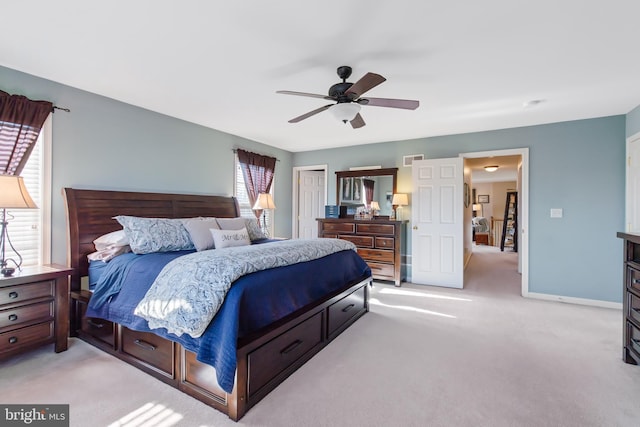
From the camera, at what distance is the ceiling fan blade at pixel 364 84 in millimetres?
2102

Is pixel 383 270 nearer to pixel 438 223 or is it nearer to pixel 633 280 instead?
pixel 438 223

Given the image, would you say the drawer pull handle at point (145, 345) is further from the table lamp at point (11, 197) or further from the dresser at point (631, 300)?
the dresser at point (631, 300)

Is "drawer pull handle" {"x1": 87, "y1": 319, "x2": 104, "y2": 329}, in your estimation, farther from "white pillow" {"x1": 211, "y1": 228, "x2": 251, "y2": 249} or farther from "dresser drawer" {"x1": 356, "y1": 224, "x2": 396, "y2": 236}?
"dresser drawer" {"x1": 356, "y1": 224, "x2": 396, "y2": 236}

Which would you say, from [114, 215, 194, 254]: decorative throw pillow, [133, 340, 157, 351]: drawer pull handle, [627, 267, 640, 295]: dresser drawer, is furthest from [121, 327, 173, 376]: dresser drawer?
[627, 267, 640, 295]: dresser drawer

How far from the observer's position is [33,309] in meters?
2.41

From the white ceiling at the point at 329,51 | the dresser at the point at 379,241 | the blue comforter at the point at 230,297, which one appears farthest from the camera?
the dresser at the point at 379,241

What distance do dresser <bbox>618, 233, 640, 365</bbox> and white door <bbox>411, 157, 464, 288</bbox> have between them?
230 centimetres

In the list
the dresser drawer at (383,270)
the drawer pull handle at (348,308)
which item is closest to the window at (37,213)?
the drawer pull handle at (348,308)

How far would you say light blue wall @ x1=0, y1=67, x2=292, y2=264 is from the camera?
9.84 feet

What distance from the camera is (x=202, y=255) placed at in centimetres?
222

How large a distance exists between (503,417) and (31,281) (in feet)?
11.3

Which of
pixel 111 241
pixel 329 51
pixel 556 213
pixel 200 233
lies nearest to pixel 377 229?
pixel 556 213

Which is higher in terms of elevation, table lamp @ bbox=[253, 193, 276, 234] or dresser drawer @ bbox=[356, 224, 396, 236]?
table lamp @ bbox=[253, 193, 276, 234]

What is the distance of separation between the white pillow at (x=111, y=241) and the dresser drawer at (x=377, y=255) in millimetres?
3466
